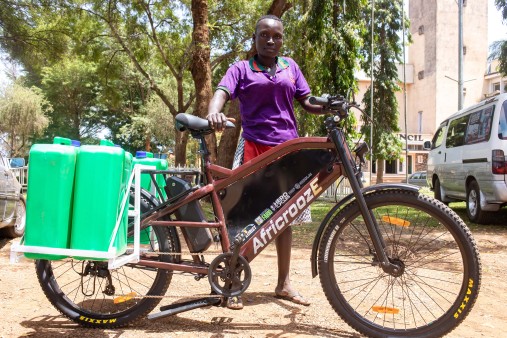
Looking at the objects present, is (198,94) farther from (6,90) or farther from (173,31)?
(6,90)

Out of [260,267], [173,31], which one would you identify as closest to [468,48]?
[173,31]

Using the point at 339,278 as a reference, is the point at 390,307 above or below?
below

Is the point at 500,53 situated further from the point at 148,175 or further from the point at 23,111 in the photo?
the point at 23,111

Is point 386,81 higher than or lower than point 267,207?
higher

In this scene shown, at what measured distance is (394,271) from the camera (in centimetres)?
282

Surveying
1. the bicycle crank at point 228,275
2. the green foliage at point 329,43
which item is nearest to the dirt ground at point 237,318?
the bicycle crank at point 228,275

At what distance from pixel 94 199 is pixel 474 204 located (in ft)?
24.7

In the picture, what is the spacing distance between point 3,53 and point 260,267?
1248cm

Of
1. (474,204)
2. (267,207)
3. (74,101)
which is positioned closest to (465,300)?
(267,207)

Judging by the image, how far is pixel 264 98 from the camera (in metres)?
3.34

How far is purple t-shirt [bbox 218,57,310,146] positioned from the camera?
3.31 meters

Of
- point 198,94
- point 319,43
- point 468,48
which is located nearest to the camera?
point 198,94

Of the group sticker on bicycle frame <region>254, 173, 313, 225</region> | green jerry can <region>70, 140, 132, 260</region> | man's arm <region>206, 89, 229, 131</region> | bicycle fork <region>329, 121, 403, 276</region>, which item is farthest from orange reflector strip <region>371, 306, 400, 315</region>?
green jerry can <region>70, 140, 132, 260</region>

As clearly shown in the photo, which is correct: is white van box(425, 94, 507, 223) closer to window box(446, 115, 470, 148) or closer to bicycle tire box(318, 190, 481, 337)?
window box(446, 115, 470, 148)
